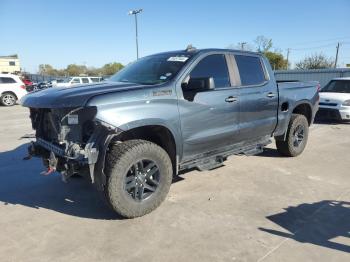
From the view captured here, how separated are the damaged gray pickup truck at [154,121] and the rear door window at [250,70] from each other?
2 centimetres

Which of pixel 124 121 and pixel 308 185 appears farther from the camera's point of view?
pixel 308 185

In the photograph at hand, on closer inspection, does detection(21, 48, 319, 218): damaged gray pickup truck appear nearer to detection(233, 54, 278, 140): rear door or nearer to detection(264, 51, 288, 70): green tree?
detection(233, 54, 278, 140): rear door

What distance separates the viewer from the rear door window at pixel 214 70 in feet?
15.2

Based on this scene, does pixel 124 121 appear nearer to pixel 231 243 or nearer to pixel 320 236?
pixel 231 243

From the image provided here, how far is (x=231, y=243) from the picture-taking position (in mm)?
3445

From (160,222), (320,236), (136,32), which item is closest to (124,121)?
(160,222)

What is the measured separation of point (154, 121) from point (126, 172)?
2.14 feet

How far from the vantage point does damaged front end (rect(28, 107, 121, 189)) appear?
11.8 feet

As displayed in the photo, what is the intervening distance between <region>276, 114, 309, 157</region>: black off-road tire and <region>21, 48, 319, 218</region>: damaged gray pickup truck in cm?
78

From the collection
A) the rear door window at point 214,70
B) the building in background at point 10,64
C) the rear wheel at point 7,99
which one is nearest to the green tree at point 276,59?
the rear wheel at point 7,99

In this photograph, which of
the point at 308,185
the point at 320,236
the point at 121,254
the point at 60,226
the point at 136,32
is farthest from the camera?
the point at 136,32

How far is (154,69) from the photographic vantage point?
4.79 m

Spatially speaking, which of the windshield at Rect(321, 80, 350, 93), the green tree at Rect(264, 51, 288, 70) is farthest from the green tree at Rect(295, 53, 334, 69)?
the windshield at Rect(321, 80, 350, 93)

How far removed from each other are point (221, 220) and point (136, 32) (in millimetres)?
36913
